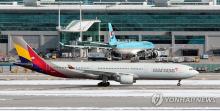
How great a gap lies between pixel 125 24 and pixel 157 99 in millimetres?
108393

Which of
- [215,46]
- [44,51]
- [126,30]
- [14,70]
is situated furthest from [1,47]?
[14,70]

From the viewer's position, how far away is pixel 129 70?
217 feet

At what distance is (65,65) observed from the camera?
66062 mm

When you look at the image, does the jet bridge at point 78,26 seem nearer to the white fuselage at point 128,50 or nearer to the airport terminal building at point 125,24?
the airport terminal building at point 125,24

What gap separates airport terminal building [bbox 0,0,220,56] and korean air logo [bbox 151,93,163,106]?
331 ft

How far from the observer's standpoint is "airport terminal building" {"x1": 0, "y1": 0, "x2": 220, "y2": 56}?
15612 cm

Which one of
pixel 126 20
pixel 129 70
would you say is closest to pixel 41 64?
pixel 129 70

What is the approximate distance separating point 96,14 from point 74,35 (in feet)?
35.1

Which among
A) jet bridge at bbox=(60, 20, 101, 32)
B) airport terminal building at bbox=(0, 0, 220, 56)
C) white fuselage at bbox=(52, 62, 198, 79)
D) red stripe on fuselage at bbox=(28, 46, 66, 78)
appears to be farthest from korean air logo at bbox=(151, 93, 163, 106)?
airport terminal building at bbox=(0, 0, 220, 56)

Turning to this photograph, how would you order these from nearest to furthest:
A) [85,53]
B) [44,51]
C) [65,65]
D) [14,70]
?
[65,65] → [14,70] → [85,53] → [44,51]

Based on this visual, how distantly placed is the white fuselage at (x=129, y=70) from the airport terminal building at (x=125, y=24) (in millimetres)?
88011

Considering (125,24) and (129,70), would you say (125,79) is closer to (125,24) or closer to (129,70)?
(129,70)

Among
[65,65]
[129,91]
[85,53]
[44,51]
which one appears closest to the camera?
[129,91]

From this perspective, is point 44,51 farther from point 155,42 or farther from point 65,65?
point 65,65
